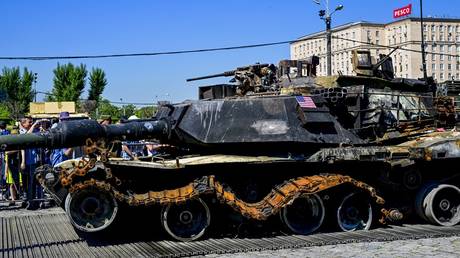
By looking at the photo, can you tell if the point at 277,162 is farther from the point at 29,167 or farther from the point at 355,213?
the point at 29,167

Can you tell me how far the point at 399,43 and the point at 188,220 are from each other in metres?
88.5

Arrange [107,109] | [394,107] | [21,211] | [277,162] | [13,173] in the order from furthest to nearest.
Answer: [107,109]
[13,173]
[21,211]
[394,107]
[277,162]

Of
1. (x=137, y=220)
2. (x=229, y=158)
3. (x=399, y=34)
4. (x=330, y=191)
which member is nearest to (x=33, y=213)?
(x=137, y=220)

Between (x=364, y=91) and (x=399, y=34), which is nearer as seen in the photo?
(x=364, y=91)

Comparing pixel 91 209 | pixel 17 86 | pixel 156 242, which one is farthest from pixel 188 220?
pixel 17 86

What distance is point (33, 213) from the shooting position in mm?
12992

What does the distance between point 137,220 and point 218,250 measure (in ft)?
7.64

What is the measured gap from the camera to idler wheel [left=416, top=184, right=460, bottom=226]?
10.8 m

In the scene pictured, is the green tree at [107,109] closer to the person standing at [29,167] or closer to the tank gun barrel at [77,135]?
the person standing at [29,167]

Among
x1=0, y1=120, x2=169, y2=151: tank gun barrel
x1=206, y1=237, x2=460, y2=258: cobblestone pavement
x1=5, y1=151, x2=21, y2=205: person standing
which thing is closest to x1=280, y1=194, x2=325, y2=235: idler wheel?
x1=206, y1=237, x2=460, y2=258: cobblestone pavement

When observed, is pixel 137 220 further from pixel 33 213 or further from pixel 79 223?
pixel 33 213

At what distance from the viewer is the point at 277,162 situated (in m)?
9.99

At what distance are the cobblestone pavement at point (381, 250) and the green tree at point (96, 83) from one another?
219 ft

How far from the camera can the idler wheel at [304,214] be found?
10.1 metres
